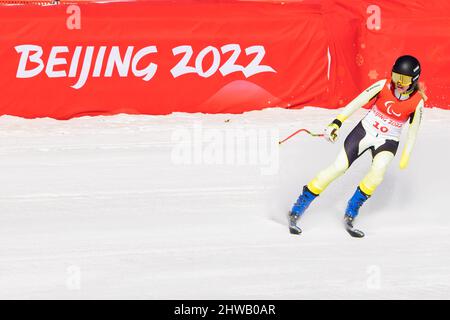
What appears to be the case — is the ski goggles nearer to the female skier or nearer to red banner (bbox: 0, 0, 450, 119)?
the female skier

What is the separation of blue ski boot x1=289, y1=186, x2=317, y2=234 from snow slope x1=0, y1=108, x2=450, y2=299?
9 cm

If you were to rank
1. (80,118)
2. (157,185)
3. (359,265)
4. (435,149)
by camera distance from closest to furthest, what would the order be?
(359,265)
(157,185)
(435,149)
(80,118)

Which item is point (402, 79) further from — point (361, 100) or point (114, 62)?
point (114, 62)

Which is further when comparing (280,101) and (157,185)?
(280,101)

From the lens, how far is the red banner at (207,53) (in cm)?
1288

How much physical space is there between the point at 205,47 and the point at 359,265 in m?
7.06

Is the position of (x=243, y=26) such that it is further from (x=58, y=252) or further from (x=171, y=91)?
(x=58, y=252)

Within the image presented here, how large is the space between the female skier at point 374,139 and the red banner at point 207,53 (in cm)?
582

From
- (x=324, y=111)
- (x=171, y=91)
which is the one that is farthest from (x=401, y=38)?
(x=171, y=91)

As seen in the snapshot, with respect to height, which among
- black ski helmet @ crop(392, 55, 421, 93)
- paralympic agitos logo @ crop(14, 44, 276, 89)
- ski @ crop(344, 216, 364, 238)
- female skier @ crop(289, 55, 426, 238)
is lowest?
ski @ crop(344, 216, 364, 238)

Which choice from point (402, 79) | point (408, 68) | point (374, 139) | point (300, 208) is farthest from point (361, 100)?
point (300, 208)

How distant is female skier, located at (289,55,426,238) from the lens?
7.52m

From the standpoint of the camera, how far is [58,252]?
23.3 ft

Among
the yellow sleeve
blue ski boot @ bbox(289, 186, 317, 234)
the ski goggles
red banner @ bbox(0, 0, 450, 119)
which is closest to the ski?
blue ski boot @ bbox(289, 186, 317, 234)
